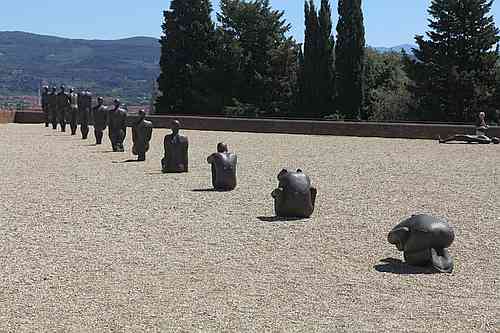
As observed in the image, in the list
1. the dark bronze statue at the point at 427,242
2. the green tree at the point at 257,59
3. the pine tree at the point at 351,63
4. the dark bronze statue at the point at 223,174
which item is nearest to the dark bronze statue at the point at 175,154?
the dark bronze statue at the point at 223,174

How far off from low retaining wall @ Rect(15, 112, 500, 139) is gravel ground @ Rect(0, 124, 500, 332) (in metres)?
11.0

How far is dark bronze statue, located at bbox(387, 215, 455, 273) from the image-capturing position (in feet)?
25.3

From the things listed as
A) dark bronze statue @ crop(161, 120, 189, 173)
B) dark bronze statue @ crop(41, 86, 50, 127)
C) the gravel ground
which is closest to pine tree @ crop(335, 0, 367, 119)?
dark bronze statue @ crop(41, 86, 50, 127)

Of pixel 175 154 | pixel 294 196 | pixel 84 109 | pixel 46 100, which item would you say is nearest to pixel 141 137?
pixel 175 154

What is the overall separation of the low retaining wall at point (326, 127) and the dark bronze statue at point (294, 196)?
14578 mm

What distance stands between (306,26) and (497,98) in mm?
9890

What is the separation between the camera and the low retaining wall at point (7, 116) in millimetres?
40219

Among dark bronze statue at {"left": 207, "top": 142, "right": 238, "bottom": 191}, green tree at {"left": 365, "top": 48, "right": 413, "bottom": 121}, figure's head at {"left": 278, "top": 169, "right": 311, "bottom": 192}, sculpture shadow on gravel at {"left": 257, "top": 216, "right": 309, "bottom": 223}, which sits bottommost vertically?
sculpture shadow on gravel at {"left": 257, "top": 216, "right": 309, "bottom": 223}

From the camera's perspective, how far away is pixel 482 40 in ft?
112

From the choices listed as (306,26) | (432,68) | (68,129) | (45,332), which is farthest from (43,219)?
(306,26)

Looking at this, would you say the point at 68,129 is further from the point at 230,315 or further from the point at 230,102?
the point at 230,315

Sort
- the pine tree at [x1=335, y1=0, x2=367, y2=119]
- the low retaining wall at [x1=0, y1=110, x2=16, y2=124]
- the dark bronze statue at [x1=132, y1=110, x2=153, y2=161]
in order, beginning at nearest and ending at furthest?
the dark bronze statue at [x1=132, y1=110, x2=153, y2=161], the pine tree at [x1=335, y1=0, x2=367, y2=119], the low retaining wall at [x1=0, y1=110, x2=16, y2=124]

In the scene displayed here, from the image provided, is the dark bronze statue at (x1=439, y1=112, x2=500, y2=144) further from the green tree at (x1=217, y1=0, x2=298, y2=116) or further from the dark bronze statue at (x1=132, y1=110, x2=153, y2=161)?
the green tree at (x1=217, y1=0, x2=298, y2=116)

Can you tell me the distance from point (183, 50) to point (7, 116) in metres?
9.58
